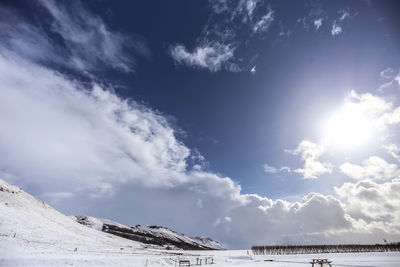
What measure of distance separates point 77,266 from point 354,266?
57248 millimetres

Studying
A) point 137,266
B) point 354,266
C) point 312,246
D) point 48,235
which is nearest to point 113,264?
point 137,266

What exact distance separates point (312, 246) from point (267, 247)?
4966 cm

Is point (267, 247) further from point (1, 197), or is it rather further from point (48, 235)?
point (1, 197)

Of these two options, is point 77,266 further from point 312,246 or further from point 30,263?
point 312,246

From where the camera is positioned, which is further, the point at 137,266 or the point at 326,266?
the point at 326,266

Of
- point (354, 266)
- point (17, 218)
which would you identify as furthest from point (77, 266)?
point (17, 218)

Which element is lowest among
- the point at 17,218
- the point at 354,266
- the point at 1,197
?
Result: the point at 354,266

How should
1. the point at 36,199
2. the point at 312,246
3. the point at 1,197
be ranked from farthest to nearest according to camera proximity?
the point at 312,246 < the point at 36,199 < the point at 1,197

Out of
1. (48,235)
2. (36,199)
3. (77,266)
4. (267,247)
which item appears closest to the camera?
(77,266)

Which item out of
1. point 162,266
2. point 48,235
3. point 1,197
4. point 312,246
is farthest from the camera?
point 312,246

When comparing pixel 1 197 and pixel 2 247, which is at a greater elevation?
pixel 1 197

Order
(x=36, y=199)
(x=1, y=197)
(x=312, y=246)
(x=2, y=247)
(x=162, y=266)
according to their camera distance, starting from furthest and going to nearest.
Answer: (x=312, y=246) → (x=36, y=199) → (x=1, y=197) → (x=162, y=266) → (x=2, y=247)

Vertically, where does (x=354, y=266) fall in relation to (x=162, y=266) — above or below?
above

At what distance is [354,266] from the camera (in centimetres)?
4659
